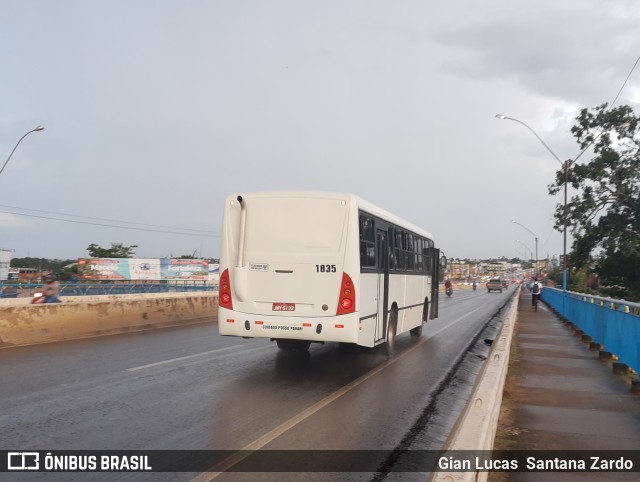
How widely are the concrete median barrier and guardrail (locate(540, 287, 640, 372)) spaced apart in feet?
40.9

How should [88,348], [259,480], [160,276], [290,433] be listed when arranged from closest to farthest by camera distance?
1. [259,480]
2. [290,433]
3. [88,348]
4. [160,276]

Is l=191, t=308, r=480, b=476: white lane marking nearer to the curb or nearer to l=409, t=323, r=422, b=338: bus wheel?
the curb

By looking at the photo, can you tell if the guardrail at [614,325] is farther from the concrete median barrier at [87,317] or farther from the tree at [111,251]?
the tree at [111,251]

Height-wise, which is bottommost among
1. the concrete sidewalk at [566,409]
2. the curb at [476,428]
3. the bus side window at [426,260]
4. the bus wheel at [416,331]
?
the concrete sidewalk at [566,409]

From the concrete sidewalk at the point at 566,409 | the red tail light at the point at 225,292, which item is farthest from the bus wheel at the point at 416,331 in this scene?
the red tail light at the point at 225,292

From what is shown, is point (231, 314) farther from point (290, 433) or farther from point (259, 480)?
point (259, 480)

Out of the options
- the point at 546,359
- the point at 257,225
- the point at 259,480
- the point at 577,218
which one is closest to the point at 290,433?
the point at 259,480

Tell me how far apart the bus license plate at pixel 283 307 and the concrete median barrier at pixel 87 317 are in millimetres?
6859

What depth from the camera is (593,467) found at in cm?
589

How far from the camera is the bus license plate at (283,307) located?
33.5ft

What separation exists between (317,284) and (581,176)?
127 ft

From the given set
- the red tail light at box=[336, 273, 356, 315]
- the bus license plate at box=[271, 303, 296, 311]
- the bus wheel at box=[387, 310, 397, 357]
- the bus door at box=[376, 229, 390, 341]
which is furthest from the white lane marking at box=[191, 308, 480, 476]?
the bus wheel at box=[387, 310, 397, 357]

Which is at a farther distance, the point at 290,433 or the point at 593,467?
the point at 290,433

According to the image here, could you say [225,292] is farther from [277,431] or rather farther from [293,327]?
[277,431]
